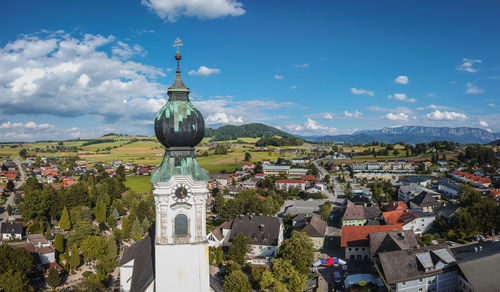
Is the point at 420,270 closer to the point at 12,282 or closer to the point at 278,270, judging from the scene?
the point at 278,270

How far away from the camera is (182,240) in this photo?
15211 millimetres

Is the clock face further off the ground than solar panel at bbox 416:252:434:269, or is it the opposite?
the clock face

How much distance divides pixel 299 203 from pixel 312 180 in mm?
29212

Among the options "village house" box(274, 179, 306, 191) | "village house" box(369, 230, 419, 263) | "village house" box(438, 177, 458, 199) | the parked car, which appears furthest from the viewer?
"village house" box(274, 179, 306, 191)

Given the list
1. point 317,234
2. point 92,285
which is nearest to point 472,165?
point 317,234

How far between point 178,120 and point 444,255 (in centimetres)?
3215

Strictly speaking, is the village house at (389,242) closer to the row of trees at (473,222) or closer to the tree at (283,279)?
the tree at (283,279)

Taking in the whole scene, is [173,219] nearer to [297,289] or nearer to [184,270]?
[184,270]

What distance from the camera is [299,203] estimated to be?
75625 mm

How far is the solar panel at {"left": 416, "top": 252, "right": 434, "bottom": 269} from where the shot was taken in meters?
32.1

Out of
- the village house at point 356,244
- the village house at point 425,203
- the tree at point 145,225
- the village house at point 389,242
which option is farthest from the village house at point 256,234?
the village house at point 425,203

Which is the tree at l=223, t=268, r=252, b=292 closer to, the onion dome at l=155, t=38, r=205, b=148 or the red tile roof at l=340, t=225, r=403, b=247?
the red tile roof at l=340, t=225, r=403, b=247

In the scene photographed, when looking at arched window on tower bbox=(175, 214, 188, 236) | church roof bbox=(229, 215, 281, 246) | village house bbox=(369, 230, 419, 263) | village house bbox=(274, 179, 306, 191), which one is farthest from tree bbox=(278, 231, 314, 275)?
village house bbox=(274, 179, 306, 191)

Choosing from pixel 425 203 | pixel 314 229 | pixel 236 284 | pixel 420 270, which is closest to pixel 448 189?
pixel 425 203
